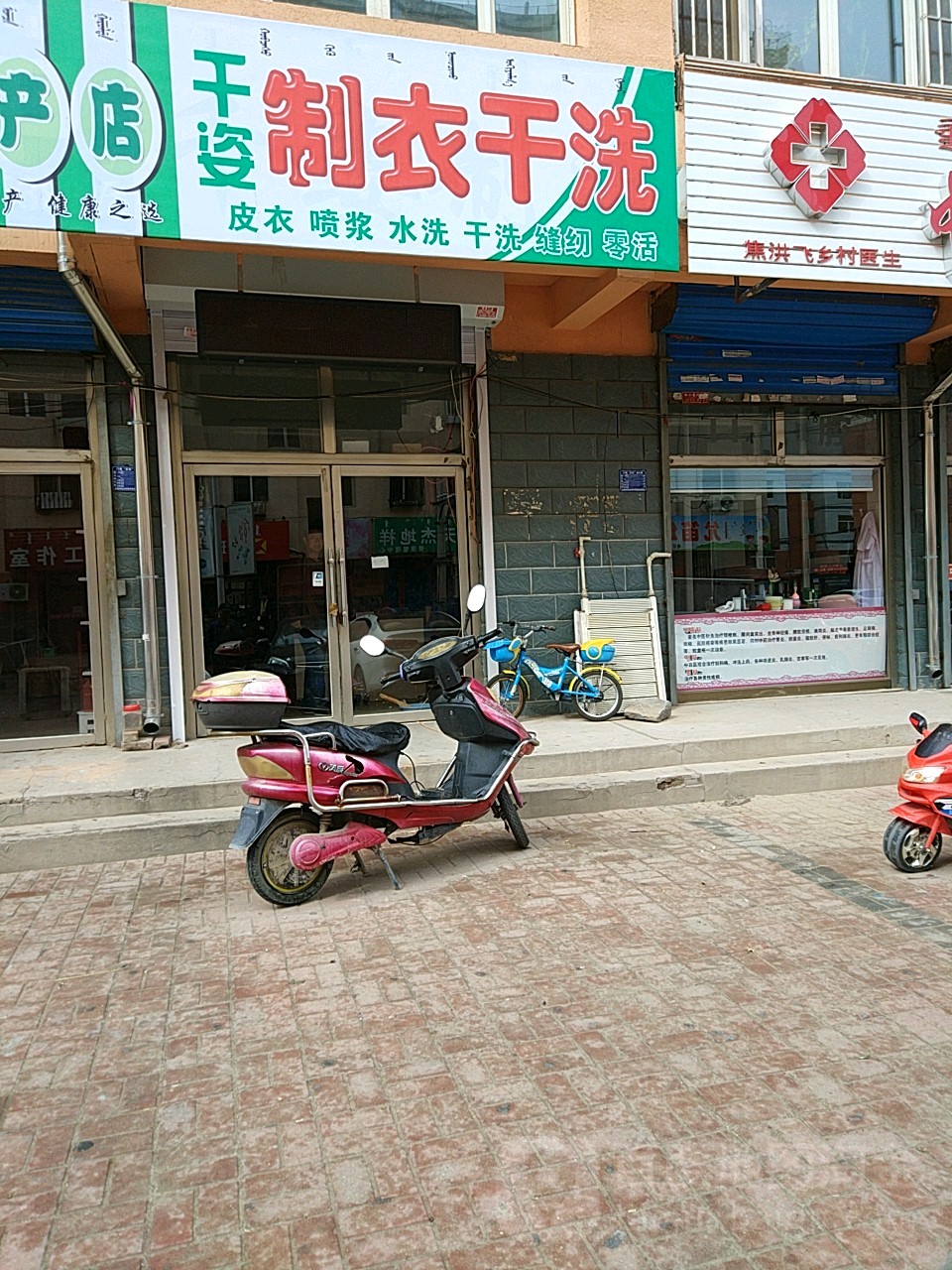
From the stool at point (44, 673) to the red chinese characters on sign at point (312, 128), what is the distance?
13.2ft

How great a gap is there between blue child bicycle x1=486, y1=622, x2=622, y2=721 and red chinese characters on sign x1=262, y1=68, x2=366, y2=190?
12.2 feet

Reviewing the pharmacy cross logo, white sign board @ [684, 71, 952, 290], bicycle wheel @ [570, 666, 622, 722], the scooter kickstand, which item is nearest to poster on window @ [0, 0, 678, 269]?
white sign board @ [684, 71, 952, 290]

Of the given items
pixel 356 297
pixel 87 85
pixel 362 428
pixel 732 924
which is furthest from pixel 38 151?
pixel 732 924

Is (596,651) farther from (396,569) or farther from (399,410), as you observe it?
(399,410)

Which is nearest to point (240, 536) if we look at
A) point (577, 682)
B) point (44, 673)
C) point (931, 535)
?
point (44, 673)

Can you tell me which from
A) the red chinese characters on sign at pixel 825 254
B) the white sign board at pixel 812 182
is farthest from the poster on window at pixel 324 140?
the red chinese characters on sign at pixel 825 254

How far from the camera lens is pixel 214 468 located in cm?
759

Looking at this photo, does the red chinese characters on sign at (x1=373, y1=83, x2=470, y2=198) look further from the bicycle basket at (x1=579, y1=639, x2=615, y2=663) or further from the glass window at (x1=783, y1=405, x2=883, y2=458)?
the glass window at (x1=783, y1=405, x2=883, y2=458)

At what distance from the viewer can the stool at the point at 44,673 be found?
24.0 ft

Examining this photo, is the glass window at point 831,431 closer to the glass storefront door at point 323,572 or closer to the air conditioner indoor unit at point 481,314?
Result: the air conditioner indoor unit at point 481,314

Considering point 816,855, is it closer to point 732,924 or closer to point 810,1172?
point 732,924

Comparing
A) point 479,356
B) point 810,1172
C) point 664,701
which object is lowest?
point 810,1172

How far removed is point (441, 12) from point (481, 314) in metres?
2.17

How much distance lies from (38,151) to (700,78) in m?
4.53
